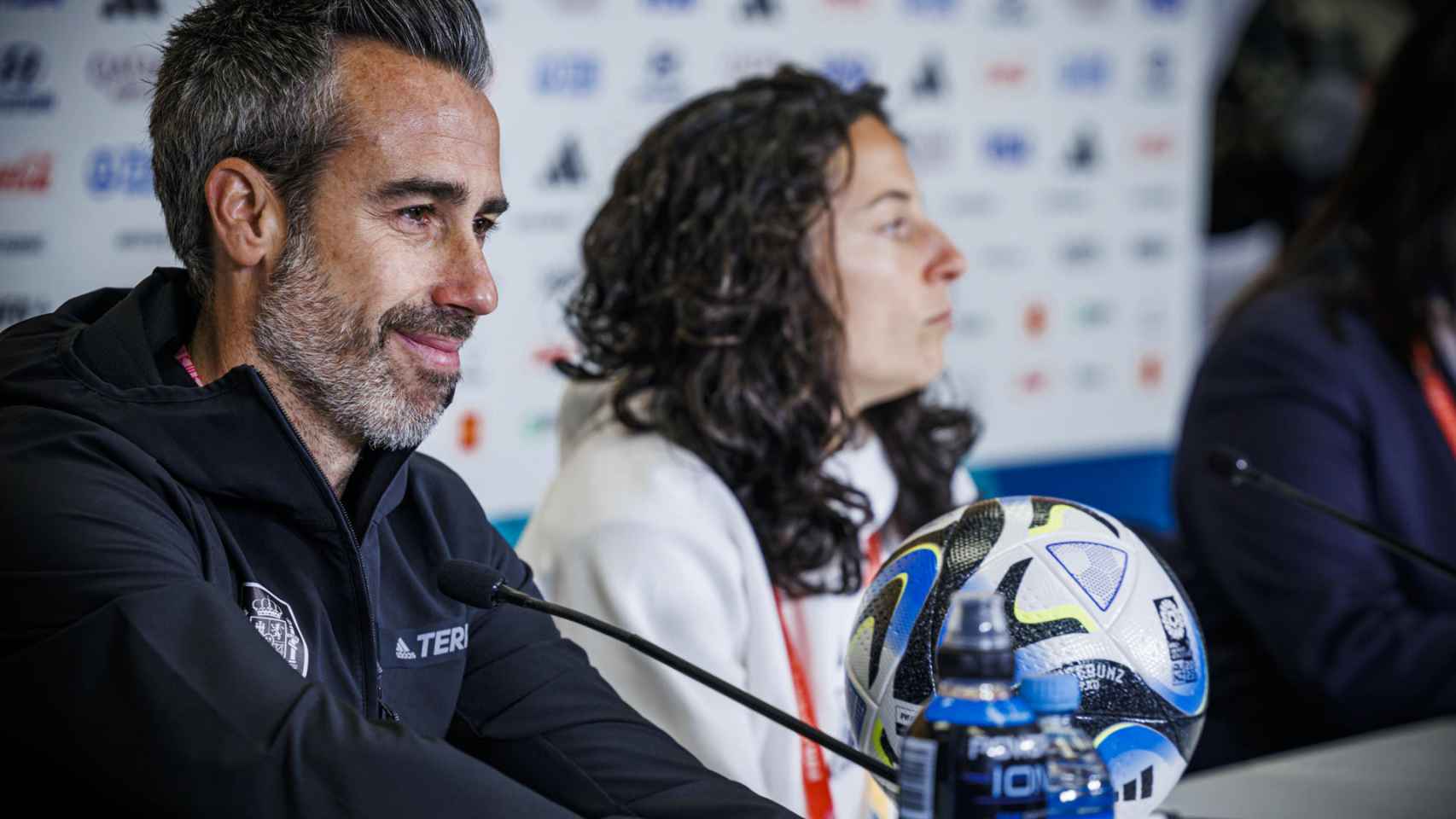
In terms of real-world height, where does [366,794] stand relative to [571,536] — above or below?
above

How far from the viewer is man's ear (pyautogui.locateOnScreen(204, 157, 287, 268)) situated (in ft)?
3.60

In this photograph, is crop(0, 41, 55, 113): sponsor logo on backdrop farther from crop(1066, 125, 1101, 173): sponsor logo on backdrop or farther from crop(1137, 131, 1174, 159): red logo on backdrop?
crop(1137, 131, 1174, 159): red logo on backdrop

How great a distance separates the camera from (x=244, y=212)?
111 cm

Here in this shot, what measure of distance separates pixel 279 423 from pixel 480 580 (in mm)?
179

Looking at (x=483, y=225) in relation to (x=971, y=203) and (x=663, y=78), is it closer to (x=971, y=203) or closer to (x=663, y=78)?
(x=663, y=78)

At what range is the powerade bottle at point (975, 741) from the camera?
84cm

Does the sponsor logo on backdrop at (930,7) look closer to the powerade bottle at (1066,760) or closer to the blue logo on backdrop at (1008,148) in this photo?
the blue logo on backdrop at (1008,148)

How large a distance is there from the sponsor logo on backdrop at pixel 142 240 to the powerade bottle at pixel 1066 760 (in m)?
0.72

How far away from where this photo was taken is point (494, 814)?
942 mm

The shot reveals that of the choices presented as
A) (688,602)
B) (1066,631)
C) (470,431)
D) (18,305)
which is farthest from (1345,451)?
(18,305)

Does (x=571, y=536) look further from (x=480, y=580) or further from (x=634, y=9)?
(x=634, y=9)

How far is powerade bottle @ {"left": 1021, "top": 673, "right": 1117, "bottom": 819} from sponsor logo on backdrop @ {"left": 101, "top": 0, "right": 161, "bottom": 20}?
3.78ft

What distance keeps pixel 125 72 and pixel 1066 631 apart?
1.30 meters

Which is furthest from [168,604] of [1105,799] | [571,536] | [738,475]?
→ [738,475]
